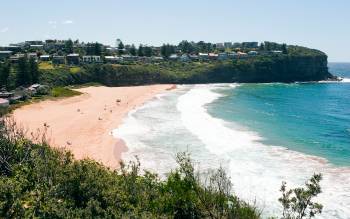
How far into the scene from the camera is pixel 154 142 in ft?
220

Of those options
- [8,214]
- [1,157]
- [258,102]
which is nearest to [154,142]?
[1,157]

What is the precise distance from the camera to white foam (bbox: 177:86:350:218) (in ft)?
142

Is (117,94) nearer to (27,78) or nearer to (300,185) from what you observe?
(27,78)

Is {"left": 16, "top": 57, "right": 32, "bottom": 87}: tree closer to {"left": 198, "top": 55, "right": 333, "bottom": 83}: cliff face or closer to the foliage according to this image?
{"left": 198, "top": 55, "right": 333, "bottom": 83}: cliff face

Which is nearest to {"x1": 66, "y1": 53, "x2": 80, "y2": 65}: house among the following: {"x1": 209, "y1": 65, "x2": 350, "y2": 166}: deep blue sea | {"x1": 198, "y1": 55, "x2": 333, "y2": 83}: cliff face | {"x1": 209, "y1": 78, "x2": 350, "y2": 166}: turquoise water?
{"x1": 198, "y1": 55, "x2": 333, "y2": 83}: cliff face

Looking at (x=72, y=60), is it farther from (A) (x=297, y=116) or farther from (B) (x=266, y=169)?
(B) (x=266, y=169)

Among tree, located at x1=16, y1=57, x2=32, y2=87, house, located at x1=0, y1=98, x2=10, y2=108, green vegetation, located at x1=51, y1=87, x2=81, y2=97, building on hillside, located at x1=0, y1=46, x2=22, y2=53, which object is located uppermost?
building on hillside, located at x1=0, y1=46, x2=22, y2=53

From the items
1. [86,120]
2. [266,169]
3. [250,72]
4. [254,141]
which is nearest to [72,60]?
[250,72]

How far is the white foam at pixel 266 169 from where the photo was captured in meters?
43.2

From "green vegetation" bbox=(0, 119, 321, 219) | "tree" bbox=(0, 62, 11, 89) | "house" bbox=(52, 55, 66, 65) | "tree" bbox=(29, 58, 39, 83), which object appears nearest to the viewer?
"green vegetation" bbox=(0, 119, 321, 219)

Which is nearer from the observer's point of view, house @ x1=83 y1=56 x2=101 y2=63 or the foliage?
the foliage

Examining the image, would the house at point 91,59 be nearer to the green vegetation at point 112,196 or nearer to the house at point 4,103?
the house at point 4,103

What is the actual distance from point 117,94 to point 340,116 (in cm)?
6015

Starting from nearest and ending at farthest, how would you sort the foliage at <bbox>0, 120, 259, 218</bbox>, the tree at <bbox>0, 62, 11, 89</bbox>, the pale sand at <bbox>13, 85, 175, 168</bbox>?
the foliage at <bbox>0, 120, 259, 218</bbox> → the pale sand at <bbox>13, 85, 175, 168</bbox> → the tree at <bbox>0, 62, 11, 89</bbox>
